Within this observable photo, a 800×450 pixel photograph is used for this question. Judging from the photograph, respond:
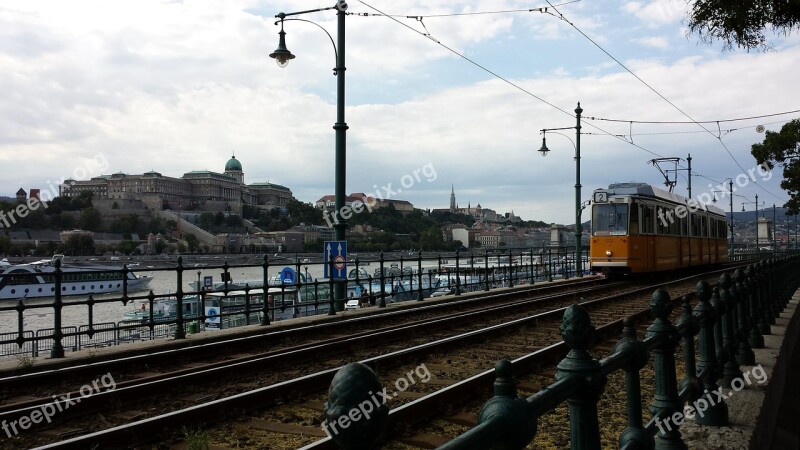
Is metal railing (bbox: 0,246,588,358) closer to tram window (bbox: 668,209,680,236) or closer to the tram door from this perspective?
the tram door

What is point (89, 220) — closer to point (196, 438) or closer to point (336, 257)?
point (336, 257)

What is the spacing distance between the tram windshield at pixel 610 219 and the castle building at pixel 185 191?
322 feet

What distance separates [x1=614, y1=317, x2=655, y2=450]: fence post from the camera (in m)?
2.53

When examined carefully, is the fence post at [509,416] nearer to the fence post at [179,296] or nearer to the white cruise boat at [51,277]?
the white cruise boat at [51,277]

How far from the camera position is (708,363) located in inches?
175

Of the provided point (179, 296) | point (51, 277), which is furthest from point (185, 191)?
point (179, 296)

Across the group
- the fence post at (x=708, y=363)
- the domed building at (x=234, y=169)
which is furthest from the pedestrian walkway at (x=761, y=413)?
the domed building at (x=234, y=169)

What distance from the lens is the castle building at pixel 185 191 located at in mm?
119562

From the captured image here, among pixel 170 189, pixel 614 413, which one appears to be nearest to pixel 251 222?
pixel 170 189

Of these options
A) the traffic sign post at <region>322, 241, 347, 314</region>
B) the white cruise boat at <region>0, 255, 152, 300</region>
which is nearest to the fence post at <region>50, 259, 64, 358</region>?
the white cruise boat at <region>0, 255, 152, 300</region>

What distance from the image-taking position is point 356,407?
1.30 meters

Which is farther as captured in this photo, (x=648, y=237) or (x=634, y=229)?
(x=648, y=237)

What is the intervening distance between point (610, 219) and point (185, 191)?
137301mm

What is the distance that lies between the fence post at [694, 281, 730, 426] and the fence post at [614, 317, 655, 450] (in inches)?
67.3
